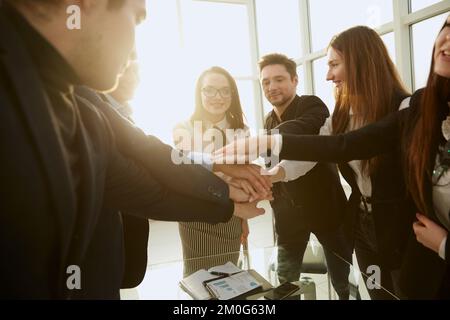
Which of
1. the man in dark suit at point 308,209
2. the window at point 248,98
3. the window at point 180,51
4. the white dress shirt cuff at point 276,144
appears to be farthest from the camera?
the window at point 248,98

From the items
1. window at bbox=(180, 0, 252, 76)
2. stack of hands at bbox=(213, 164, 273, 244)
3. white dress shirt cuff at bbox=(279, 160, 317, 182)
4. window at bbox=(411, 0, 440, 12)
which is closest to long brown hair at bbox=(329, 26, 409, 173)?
white dress shirt cuff at bbox=(279, 160, 317, 182)

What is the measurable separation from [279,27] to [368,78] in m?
4.37

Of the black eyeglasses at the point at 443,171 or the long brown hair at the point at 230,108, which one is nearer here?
the black eyeglasses at the point at 443,171

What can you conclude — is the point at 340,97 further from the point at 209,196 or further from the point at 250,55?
the point at 250,55

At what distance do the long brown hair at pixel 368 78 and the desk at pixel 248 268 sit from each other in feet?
1.78

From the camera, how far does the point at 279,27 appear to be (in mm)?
5250

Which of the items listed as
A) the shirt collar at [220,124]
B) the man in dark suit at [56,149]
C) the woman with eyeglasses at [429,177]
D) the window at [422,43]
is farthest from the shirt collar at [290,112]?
the window at [422,43]

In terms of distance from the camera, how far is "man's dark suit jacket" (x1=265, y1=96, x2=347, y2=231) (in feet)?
5.44

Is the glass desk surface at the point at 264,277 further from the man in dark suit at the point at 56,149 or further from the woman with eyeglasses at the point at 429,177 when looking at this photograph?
the man in dark suit at the point at 56,149

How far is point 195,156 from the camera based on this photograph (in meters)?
1.27

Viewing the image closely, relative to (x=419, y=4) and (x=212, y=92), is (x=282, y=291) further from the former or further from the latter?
(x=419, y=4)

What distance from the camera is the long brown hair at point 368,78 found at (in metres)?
1.32

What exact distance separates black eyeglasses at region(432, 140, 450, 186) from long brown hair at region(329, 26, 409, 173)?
0.85ft

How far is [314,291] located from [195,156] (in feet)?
2.49
